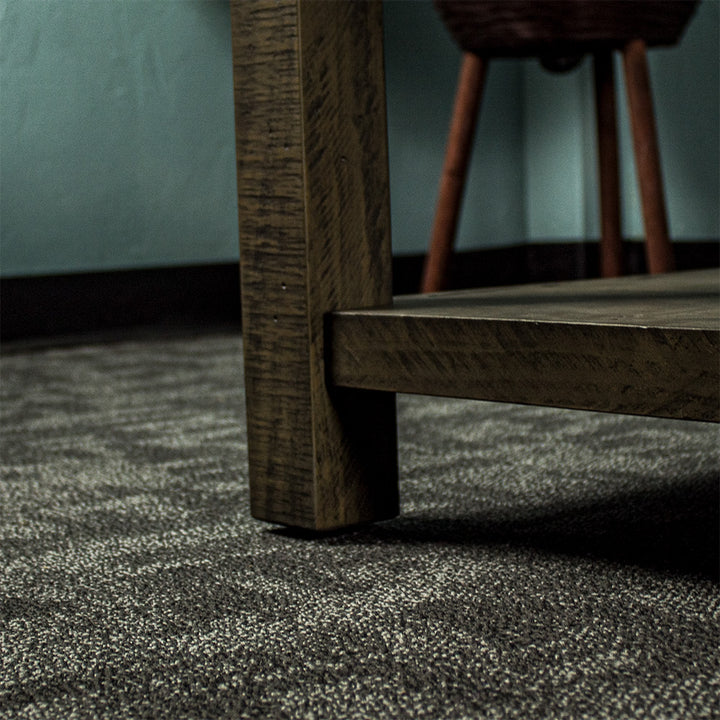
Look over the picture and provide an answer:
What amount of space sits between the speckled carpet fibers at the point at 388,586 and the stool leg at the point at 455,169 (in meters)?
0.80

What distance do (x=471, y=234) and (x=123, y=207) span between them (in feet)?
2.82

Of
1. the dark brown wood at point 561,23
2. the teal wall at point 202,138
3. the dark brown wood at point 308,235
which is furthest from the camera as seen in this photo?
the dark brown wood at point 561,23

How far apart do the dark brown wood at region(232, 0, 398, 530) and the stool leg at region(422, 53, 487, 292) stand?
112 cm

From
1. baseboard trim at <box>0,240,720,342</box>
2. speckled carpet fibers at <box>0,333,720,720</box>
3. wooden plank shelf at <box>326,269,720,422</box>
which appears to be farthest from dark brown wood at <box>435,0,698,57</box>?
wooden plank shelf at <box>326,269,720,422</box>

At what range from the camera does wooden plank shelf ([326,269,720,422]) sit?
1.67ft

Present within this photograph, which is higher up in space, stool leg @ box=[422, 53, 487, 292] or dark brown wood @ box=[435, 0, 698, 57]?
dark brown wood @ box=[435, 0, 698, 57]

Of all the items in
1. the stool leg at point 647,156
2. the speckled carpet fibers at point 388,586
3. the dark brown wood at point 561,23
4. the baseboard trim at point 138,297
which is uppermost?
the dark brown wood at point 561,23

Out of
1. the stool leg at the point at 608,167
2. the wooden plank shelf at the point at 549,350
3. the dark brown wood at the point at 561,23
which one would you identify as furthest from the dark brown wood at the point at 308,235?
the stool leg at the point at 608,167

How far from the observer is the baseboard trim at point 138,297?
1.75 meters

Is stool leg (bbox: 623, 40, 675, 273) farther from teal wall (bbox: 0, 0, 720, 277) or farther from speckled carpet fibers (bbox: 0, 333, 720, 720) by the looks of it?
speckled carpet fibers (bbox: 0, 333, 720, 720)

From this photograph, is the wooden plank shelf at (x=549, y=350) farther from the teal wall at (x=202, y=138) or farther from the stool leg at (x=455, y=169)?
the stool leg at (x=455, y=169)

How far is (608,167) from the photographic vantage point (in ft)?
6.02

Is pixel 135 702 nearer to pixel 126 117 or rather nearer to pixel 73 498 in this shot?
pixel 73 498

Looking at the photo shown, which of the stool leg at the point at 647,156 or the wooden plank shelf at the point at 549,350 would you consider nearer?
the wooden plank shelf at the point at 549,350
